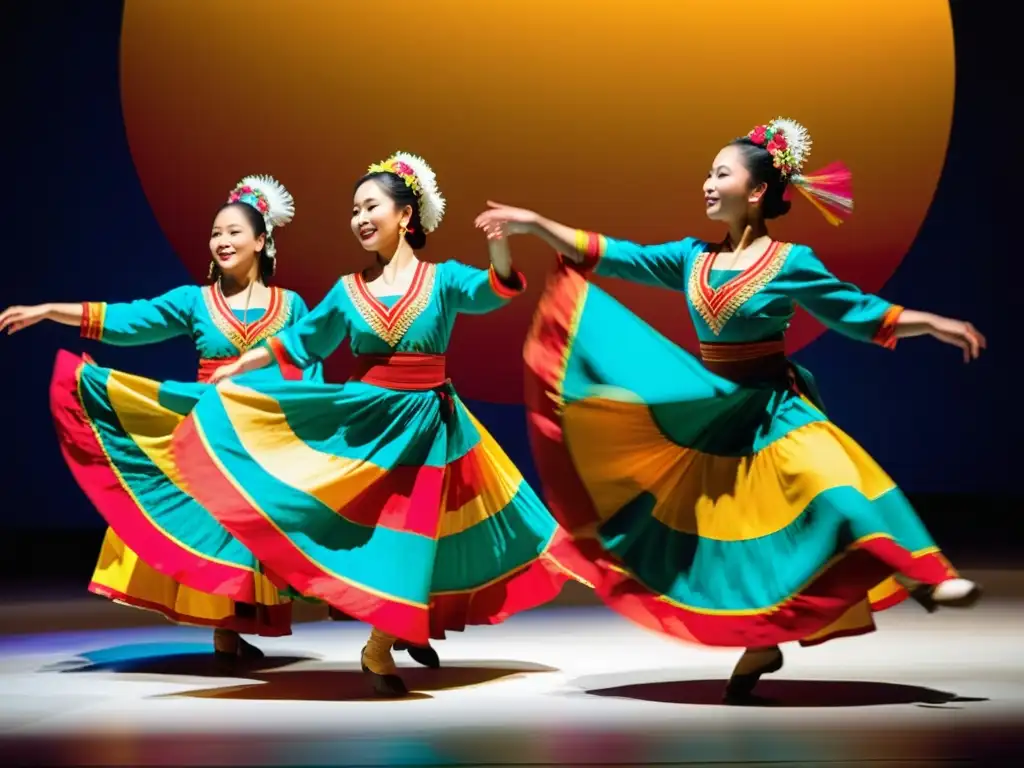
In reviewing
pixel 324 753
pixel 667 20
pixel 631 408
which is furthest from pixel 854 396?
pixel 324 753

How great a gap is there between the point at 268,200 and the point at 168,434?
788 millimetres

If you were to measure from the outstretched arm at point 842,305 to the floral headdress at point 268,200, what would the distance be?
63.1 inches

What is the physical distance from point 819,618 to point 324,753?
3.37ft

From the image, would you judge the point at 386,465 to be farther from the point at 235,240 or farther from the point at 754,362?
the point at 235,240

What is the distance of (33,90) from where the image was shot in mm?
6680

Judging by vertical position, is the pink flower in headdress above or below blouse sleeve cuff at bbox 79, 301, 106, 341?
above

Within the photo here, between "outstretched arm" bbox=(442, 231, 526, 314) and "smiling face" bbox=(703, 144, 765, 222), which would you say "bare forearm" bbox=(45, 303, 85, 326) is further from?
"smiling face" bbox=(703, 144, 765, 222)

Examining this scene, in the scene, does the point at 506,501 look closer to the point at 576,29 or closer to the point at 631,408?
the point at 631,408

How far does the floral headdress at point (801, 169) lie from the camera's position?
3842mm

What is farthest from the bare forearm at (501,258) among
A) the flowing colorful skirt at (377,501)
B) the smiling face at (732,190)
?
the smiling face at (732,190)

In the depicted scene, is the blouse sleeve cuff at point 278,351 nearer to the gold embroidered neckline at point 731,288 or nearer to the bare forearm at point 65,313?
the bare forearm at point 65,313

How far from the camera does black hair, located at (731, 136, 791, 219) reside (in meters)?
3.82

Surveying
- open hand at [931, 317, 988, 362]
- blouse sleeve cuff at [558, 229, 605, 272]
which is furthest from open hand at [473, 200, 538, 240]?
open hand at [931, 317, 988, 362]

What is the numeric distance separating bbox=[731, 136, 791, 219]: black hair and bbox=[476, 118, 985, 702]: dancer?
0.34 feet
